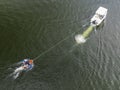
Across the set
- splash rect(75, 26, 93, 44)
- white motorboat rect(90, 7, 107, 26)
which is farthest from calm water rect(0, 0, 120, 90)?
white motorboat rect(90, 7, 107, 26)

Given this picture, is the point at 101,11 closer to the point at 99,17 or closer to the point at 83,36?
the point at 99,17

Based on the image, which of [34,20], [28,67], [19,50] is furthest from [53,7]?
[28,67]

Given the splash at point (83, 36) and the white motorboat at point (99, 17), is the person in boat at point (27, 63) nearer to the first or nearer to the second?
the splash at point (83, 36)

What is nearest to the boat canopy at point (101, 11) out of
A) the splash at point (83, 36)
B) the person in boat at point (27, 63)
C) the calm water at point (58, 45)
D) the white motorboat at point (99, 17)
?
the white motorboat at point (99, 17)

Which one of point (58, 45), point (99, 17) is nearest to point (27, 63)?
point (58, 45)

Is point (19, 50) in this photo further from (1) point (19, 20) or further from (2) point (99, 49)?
(2) point (99, 49)

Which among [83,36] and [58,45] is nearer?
[58,45]

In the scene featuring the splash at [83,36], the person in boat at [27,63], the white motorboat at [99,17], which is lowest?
the person in boat at [27,63]
